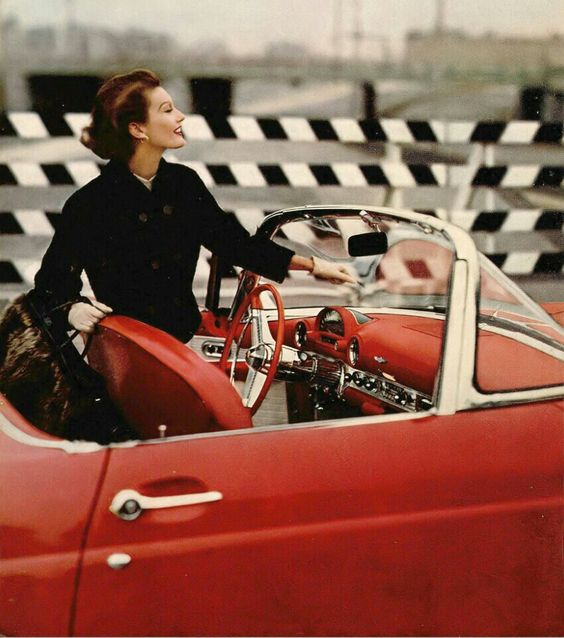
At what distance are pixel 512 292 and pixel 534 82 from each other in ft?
6.36

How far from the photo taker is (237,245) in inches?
82.4

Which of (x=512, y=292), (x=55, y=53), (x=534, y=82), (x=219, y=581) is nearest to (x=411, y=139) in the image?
(x=534, y=82)

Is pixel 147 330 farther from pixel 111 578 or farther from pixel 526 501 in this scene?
pixel 526 501

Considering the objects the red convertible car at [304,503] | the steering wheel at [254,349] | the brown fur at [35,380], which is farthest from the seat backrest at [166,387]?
the steering wheel at [254,349]

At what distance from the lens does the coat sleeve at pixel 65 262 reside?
72.2 inches

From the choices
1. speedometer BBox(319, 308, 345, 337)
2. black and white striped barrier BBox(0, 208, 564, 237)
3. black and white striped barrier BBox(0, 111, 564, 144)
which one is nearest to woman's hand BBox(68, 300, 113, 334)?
speedometer BBox(319, 308, 345, 337)

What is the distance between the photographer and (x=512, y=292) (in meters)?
1.63

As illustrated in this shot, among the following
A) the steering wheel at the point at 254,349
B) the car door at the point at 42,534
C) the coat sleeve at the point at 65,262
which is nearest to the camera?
the car door at the point at 42,534

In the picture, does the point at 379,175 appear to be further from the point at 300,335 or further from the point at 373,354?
the point at 373,354

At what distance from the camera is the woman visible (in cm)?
191

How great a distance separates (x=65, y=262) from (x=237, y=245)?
48 centimetres

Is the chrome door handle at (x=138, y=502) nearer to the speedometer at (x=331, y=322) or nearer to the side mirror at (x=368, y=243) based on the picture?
the side mirror at (x=368, y=243)

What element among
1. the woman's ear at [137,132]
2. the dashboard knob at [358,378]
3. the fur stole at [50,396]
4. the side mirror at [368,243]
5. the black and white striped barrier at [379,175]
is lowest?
the dashboard knob at [358,378]

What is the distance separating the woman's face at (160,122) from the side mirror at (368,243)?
1.80ft
